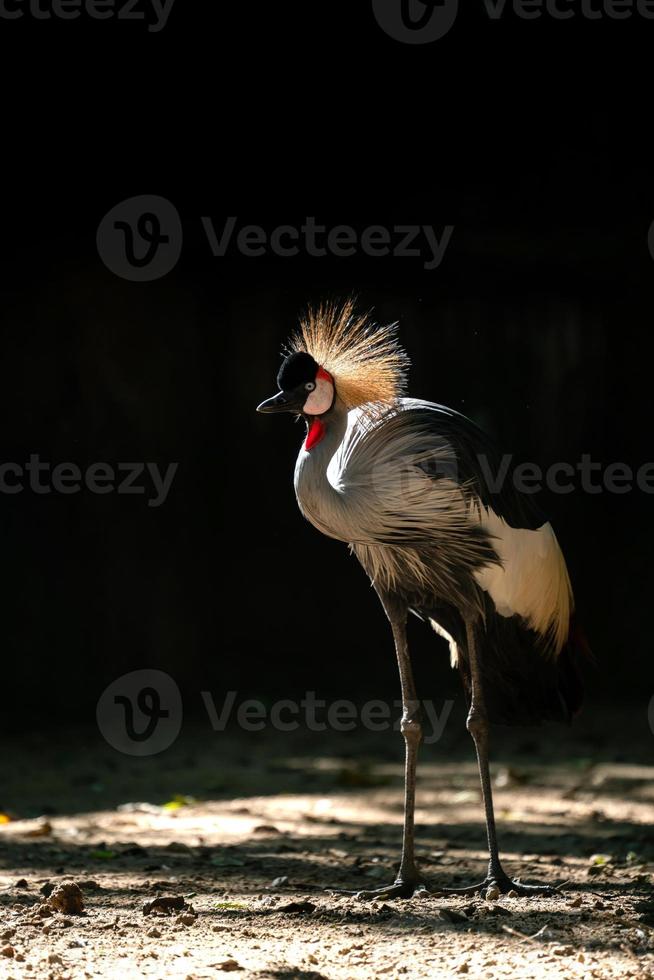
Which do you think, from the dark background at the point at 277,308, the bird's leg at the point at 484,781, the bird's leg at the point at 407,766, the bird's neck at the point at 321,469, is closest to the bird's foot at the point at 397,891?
the bird's leg at the point at 407,766

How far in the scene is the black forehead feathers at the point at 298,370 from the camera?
14.5 ft

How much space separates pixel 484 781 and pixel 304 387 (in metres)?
1.56

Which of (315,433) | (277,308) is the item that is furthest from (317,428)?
(277,308)

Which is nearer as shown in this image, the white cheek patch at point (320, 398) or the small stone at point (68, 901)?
the small stone at point (68, 901)

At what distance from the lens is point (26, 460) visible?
8414 millimetres

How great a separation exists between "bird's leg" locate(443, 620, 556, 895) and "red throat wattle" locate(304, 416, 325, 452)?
87 cm

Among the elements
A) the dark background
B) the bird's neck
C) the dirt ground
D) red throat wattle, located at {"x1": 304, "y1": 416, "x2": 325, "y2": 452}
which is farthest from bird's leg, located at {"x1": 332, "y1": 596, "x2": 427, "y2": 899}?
the dark background

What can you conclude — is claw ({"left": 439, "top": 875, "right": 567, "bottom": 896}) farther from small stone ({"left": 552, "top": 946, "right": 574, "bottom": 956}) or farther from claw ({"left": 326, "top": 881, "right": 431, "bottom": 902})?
small stone ({"left": 552, "top": 946, "right": 574, "bottom": 956})

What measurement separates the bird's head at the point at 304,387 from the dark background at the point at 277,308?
417cm

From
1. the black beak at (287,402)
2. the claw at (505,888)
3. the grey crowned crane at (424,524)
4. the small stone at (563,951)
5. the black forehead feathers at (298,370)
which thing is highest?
the black forehead feathers at (298,370)

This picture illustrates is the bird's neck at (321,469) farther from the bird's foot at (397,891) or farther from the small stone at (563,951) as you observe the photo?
the small stone at (563,951)

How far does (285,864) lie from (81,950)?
1.39 m

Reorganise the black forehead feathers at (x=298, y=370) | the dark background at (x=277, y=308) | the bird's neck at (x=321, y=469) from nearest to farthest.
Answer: the bird's neck at (x=321, y=469), the black forehead feathers at (x=298, y=370), the dark background at (x=277, y=308)

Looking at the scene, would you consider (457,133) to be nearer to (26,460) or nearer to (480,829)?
(26,460)
